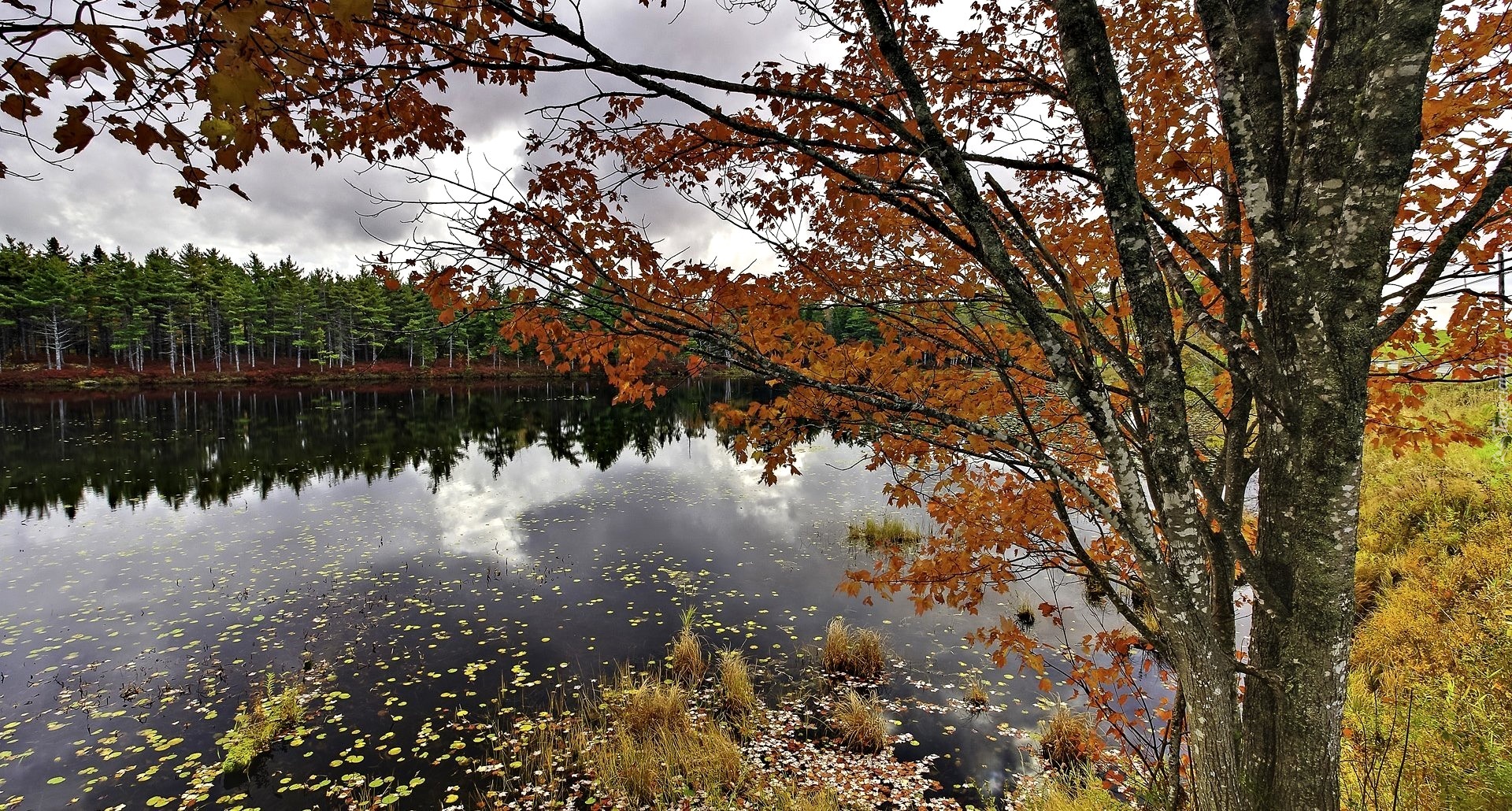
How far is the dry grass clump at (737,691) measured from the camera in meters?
7.97

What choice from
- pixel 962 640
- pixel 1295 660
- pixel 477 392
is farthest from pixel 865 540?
pixel 477 392

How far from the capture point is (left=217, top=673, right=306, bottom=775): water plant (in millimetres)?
6793

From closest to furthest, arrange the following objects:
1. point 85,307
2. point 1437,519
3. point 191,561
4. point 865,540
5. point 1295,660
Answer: point 1295,660 < point 1437,519 < point 191,561 < point 865,540 < point 85,307

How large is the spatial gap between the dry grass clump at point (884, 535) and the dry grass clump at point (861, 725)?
6961mm

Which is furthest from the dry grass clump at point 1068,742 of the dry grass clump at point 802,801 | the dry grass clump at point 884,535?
the dry grass clump at point 884,535

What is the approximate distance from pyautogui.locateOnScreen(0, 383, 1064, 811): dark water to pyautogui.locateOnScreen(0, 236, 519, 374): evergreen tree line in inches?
1311

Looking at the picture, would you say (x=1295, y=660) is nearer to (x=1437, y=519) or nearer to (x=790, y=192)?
(x=790, y=192)

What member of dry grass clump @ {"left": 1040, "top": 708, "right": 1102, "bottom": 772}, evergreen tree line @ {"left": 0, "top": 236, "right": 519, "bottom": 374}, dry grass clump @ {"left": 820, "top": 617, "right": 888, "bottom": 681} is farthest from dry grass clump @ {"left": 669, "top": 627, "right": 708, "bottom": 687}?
evergreen tree line @ {"left": 0, "top": 236, "right": 519, "bottom": 374}

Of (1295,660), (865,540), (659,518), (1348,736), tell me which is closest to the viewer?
(1295,660)

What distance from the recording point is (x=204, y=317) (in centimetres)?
6053

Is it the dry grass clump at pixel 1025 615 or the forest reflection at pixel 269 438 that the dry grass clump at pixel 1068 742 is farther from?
the forest reflection at pixel 269 438

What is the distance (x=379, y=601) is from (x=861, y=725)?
960 centimetres

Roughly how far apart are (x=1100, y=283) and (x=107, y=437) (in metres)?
41.0

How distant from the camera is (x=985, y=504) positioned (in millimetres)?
5734
